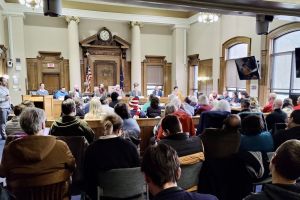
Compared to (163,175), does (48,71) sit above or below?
above

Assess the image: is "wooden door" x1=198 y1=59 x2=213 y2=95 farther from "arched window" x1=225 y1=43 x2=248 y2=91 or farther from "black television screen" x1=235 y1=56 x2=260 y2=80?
"black television screen" x1=235 y1=56 x2=260 y2=80

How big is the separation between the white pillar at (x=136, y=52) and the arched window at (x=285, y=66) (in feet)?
18.3

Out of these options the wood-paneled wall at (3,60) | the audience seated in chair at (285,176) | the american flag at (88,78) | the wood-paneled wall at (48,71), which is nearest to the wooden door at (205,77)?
the american flag at (88,78)

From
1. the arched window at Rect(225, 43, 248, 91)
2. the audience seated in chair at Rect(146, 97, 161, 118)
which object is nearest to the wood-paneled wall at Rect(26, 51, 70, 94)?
the arched window at Rect(225, 43, 248, 91)

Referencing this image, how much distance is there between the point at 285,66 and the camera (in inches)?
293

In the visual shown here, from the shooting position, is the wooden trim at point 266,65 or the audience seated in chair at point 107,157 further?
the wooden trim at point 266,65

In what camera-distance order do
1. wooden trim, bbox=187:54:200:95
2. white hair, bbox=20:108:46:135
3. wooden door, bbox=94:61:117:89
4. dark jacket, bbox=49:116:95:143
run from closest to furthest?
white hair, bbox=20:108:46:135
dark jacket, bbox=49:116:95:143
wooden door, bbox=94:61:117:89
wooden trim, bbox=187:54:200:95

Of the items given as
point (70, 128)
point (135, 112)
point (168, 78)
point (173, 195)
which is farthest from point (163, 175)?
point (168, 78)

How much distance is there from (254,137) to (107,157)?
1.45m

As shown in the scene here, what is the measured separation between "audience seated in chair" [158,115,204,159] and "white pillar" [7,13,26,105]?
9.26 meters

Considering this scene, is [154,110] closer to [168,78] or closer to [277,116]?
[277,116]

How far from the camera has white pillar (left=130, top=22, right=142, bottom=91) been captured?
1116 cm

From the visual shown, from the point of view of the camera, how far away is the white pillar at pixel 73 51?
10.3 metres

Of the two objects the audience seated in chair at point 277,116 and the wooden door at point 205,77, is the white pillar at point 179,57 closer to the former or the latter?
the wooden door at point 205,77
